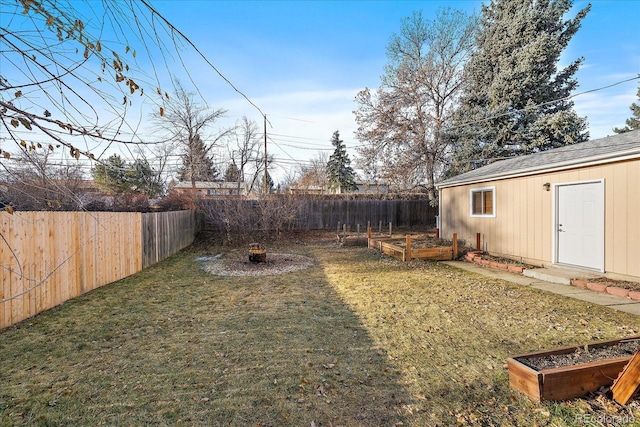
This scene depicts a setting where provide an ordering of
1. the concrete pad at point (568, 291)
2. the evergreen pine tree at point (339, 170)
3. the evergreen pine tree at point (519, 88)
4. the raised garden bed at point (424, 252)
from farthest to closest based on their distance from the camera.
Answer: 1. the evergreen pine tree at point (339, 170)
2. the evergreen pine tree at point (519, 88)
3. the raised garden bed at point (424, 252)
4. the concrete pad at point (568, 291)

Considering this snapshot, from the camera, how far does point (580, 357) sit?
98.3 inches

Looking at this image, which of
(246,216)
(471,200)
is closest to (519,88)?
(471,200)

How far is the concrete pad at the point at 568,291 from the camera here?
14.5 ft

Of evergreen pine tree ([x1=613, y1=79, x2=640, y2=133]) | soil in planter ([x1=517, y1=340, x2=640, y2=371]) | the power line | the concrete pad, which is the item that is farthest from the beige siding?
evergreen pine tree ([x1=613, y1=79, x2=640, y2=133])

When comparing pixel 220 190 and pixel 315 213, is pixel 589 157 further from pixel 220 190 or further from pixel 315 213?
pixel 220 190

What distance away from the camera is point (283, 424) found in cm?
207

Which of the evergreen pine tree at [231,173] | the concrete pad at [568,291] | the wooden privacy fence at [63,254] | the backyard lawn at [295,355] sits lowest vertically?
the backyard lawn at [295,355]

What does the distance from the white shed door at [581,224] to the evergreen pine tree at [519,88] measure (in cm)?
872

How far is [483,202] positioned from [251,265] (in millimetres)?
6696

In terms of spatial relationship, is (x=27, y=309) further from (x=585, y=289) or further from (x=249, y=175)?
(x=249, y=175)

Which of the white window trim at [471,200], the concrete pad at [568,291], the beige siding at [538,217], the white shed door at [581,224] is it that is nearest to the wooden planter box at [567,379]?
the concrete pad at [568,291]

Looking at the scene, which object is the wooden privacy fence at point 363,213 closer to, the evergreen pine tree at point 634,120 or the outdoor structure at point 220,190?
the outdoor structure at point 220,190

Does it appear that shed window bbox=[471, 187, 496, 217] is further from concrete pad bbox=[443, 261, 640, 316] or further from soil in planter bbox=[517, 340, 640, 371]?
soil in planter bbox=[517, 340, 640, 371]

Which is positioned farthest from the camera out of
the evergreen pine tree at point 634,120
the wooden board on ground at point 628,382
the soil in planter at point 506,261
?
the evergreen pine tree at point 634,120
